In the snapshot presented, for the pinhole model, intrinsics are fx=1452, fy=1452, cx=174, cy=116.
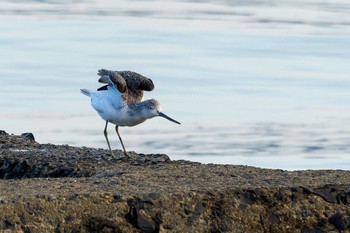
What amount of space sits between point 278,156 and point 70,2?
13.5m

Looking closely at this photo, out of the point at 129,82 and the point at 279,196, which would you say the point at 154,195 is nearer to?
the point at 279,196

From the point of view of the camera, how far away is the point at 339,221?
737 centimetres

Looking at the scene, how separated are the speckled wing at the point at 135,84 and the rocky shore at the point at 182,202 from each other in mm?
2847

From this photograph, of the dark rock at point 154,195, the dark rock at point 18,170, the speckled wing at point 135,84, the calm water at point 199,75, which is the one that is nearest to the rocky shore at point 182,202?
the dark rock at point 154,195

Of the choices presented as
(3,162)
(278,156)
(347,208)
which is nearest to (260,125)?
(278,156)

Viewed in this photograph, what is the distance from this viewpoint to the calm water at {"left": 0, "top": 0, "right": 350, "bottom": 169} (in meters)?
13.0

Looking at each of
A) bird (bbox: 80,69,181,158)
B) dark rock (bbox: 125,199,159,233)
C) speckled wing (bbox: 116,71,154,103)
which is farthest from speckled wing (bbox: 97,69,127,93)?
dark rock (bbox: 125,199,159,233)

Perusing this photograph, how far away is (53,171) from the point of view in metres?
8.84

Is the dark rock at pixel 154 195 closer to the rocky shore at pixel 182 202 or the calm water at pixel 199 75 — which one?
the rocky shore at pixel 182 202

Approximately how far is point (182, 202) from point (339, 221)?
83 cm

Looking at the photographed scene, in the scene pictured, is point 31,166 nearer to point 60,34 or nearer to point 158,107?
point 158,107

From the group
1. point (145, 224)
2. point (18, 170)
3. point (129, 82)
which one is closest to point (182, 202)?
point (145, 224)

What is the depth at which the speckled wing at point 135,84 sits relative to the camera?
11102 mm

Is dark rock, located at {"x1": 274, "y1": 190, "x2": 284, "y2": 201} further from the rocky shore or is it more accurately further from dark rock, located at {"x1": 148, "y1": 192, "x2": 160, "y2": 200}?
dark rock, located at {"x1": 148, "y1": 192, "x2": 160, "y2": 200}
